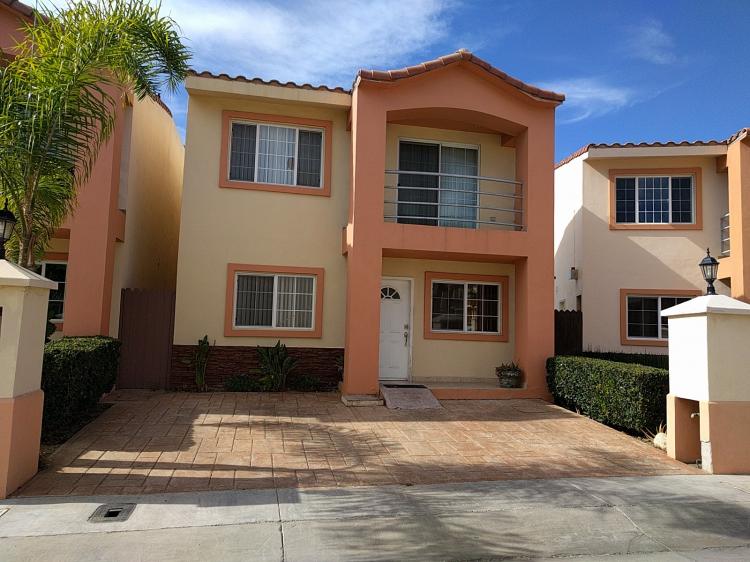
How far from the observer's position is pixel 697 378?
287 inches

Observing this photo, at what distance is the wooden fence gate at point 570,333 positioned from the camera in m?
14.4

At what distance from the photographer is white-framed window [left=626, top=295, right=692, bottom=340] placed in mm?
14734

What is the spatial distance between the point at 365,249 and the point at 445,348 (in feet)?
10.9

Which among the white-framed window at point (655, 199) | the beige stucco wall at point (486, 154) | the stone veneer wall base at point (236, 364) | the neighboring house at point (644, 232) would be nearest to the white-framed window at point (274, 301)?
the stone veneer wall base at point (236, 364)

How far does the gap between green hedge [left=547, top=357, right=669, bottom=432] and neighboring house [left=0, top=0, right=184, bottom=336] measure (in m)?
8.98

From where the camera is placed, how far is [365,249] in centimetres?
1123

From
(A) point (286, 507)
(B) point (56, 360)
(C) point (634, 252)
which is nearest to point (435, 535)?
(A) point (286, 507)

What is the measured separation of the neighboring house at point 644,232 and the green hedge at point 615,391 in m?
4.43

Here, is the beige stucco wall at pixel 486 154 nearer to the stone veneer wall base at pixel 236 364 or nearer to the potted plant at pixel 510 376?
the potted plant at pixel 510 376

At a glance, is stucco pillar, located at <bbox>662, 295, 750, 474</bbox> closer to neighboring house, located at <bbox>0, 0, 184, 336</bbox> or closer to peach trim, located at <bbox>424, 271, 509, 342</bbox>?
peach trim, located at <bbox>424, 271, 509, 342</bbox>

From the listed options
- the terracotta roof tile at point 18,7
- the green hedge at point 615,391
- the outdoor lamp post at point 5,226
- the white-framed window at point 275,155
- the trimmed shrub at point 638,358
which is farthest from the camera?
the trimmed shrub at point 638,358

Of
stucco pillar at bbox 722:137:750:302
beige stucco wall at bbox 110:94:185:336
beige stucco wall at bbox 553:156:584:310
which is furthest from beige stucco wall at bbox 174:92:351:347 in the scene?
stucco pillar at bbox 722:137:750:302

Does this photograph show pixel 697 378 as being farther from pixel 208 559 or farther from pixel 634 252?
pixel 634 252

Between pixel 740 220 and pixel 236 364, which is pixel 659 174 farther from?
pixel 236 364
